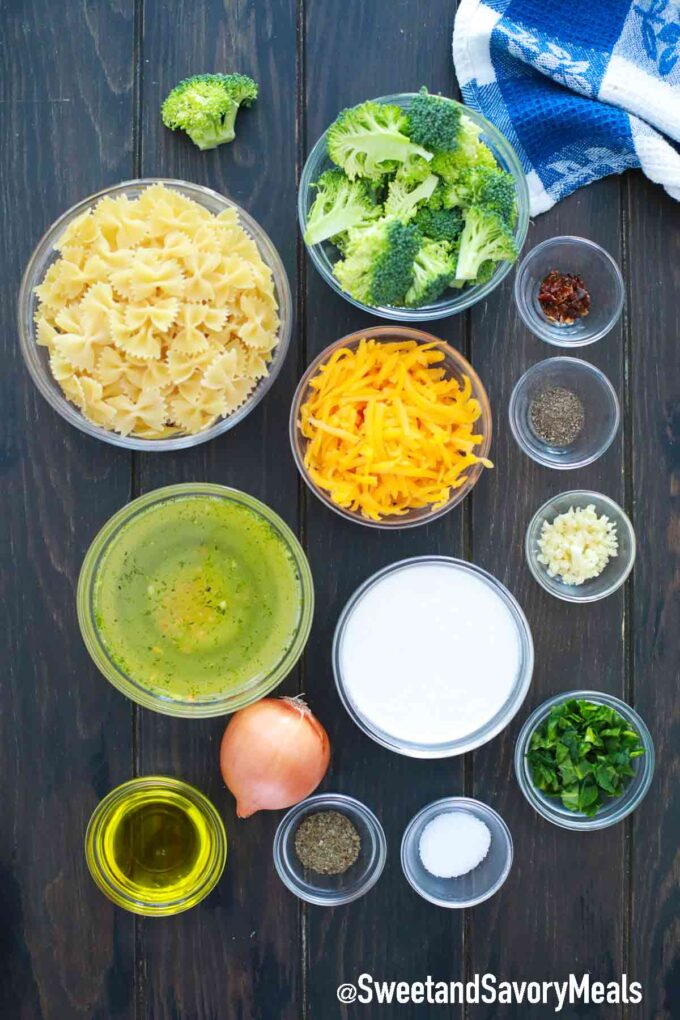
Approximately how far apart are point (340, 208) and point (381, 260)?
0.15 metres

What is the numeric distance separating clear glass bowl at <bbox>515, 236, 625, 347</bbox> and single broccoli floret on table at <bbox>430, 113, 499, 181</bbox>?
25 centimetres

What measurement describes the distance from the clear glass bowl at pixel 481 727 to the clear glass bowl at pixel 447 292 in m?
0.47

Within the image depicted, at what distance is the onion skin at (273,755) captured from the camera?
5.02 ft

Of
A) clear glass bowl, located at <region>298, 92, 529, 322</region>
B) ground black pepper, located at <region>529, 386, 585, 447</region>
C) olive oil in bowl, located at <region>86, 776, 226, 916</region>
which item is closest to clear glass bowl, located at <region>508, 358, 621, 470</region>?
ground black pepper, located at <region>529, 386, 585, 447</region>

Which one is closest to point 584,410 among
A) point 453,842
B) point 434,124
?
point 434,124

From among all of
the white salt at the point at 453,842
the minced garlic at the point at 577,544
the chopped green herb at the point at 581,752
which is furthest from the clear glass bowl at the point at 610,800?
the minced garlic at the point at 577,544

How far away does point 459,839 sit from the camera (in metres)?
1.63

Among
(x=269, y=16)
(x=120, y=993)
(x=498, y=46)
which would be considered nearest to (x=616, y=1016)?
(x=120, y=993)

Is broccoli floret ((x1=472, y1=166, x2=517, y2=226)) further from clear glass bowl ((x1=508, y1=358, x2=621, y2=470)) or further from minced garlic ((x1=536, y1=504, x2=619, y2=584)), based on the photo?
minced garlic ((x1=536, y1=504, x2=619, y2=584))

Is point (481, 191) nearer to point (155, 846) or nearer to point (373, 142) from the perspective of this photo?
point (373, 142)

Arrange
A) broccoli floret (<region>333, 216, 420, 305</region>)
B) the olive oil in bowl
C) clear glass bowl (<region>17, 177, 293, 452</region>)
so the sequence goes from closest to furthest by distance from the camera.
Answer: broccoli floret (<region>333, 216, 420, 305</region>) < clear glass bowl (<region>17, 177, 293, 452</region>) < the olive oil in bowl

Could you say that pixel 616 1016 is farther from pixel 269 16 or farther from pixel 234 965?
pixel 269 16

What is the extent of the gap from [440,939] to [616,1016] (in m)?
0.40

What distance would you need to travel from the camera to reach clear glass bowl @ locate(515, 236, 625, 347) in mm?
1660
